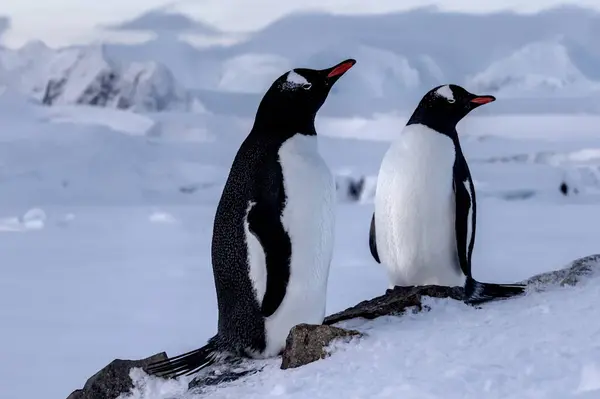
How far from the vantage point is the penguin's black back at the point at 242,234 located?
3.47 m

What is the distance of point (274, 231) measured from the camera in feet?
11.3

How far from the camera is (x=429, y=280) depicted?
4.51 metres

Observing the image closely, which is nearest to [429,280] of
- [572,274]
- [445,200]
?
[445,200]

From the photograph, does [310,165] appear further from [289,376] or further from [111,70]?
[111,70]

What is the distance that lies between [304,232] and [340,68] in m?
0.73

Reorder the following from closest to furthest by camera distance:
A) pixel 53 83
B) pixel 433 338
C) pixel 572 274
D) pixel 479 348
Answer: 1. pixel 479 348
2. pixel 433 338
3. pixel 572 274
4. pixel 53 83

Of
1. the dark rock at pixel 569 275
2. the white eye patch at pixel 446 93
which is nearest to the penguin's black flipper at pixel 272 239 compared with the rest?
the white eye patch at pixel 446 93

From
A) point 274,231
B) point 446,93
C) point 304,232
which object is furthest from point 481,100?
point 274,231

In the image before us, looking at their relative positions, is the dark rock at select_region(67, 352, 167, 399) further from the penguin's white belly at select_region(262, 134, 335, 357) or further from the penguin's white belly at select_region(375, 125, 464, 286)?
the penguin's white belly at select_region(375, 125, 464, 286)

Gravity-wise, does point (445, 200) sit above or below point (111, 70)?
below

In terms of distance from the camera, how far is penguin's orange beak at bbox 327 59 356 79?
369 centimetres

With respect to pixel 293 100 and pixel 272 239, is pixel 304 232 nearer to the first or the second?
pixel 272 239

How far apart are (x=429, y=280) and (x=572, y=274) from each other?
83cm

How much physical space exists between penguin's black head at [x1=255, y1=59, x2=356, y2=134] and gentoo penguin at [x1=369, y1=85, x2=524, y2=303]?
2.95ft
